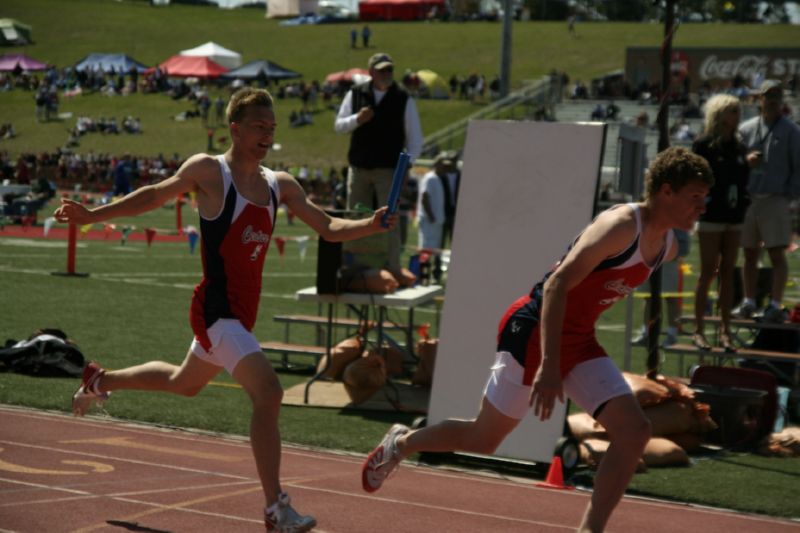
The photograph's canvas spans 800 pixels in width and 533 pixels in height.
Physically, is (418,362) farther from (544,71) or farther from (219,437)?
(544,71)

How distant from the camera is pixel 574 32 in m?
92.1

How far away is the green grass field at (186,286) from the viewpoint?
9148 millimetres

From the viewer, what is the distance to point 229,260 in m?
6.17

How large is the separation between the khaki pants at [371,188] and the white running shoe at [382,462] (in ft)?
17.6

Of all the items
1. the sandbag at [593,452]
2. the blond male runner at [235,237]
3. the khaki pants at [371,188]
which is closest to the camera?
the blond male runner at [235,237]

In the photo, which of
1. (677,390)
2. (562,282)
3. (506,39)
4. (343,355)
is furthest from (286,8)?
(562,282)

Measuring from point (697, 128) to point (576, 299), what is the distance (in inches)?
1756

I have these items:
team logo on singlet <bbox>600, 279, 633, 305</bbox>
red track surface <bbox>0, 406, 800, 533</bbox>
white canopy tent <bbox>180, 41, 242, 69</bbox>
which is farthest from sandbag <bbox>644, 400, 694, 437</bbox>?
white canopy tent <bbox>180, 41, 242, 69</bbox>

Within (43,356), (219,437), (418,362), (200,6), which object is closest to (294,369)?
(418,362)

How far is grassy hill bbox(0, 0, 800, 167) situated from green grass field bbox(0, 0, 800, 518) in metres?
0.17

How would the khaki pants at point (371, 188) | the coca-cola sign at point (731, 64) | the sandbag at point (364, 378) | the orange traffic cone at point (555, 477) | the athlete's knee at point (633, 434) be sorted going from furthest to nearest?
the coca-cola sign at point (731, 64)
the khaki pants at point (371, 188)
the sandbag at point (364, 378)
the orange traffic cone at point (555, 477)
the athlete's knee at point (633, 434)

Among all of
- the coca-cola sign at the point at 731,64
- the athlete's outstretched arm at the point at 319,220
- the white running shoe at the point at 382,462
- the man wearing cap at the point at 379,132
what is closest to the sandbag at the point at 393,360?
the man wearing cap at the point at 379,132

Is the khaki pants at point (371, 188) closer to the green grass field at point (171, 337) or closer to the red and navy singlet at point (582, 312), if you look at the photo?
the green grass field at point (171, 337)

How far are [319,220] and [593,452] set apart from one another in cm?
316
